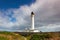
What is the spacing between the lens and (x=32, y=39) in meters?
35.4

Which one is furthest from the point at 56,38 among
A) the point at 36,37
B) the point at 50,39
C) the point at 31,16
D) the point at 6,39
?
the point at 31,16

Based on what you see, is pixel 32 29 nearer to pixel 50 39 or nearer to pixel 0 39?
pixel 50 39

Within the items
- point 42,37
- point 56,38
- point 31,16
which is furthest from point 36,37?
point 31,16

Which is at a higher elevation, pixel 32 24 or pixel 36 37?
pixel 32 24

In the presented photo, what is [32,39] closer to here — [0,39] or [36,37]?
[36,37]

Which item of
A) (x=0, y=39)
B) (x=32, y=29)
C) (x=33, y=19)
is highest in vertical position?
(x=33, y=19)

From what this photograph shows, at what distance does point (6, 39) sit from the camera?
97.9ft

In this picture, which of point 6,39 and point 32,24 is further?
point 32,24

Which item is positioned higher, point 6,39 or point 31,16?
point 31,16

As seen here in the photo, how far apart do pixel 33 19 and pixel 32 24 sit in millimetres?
2090

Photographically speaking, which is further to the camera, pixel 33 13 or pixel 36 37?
pixel 33 13

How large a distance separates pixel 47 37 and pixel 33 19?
2359 cm

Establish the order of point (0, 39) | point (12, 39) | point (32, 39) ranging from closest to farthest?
point (0, 39) → point (12, 39) → point (32, 39)

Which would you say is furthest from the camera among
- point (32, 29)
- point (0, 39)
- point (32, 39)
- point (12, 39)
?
point (32, 29)
